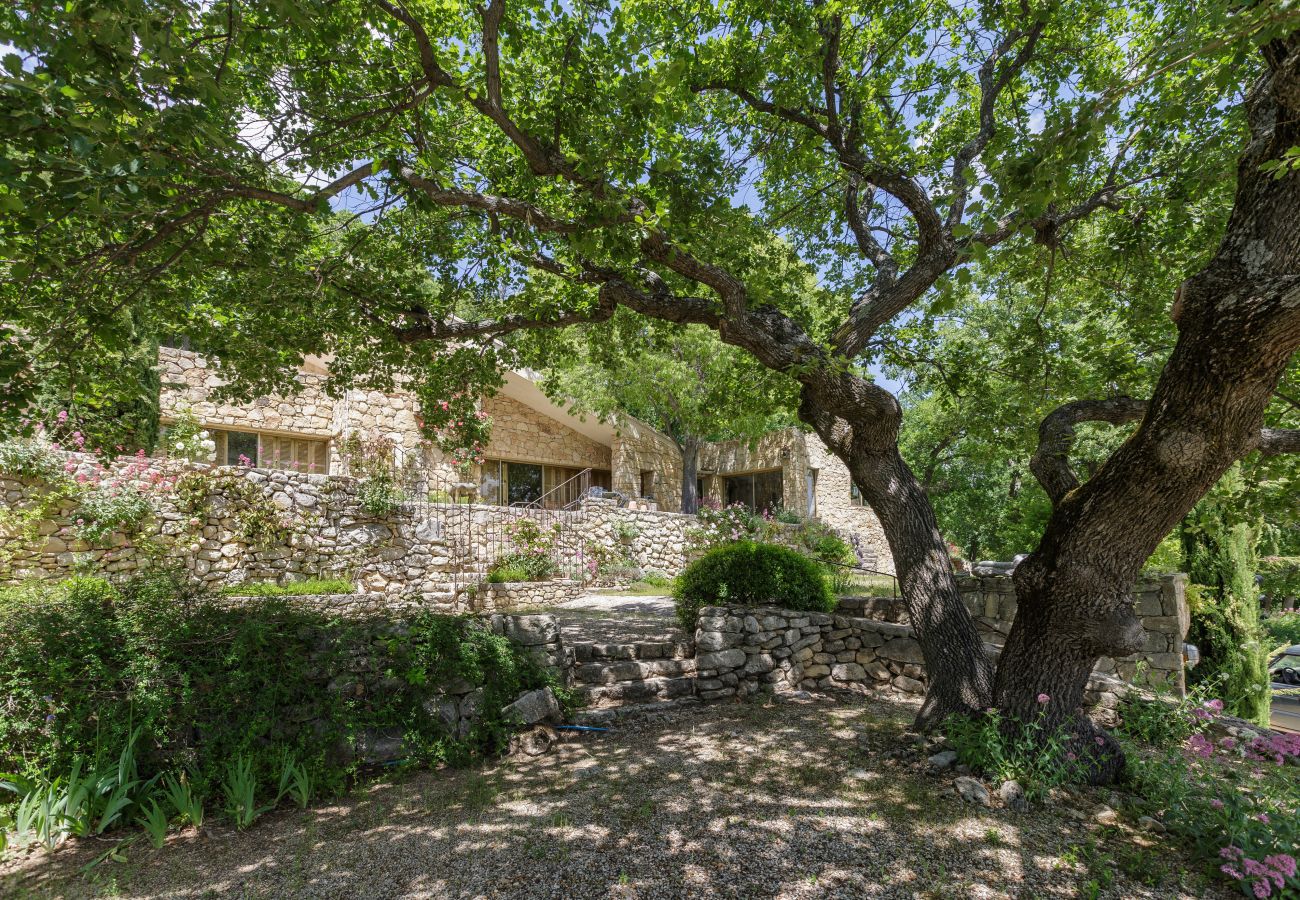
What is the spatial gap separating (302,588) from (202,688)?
483 cm

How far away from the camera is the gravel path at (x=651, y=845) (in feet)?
9.36

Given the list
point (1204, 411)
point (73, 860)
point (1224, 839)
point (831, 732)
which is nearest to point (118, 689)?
point (73, 860)

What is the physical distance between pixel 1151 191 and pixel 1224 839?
5.80 meters

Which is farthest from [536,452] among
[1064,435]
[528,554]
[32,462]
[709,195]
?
[1064,435]

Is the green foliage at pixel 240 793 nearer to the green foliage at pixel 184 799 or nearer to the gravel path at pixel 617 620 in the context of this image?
the green foliage at pixel 184 799

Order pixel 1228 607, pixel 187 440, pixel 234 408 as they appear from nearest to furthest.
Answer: pixel 1228 607
pixel 187 440
pixel 234 408

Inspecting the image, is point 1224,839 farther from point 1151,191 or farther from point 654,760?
point 1151,191

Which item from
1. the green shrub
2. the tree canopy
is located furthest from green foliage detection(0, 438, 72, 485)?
the green shrub

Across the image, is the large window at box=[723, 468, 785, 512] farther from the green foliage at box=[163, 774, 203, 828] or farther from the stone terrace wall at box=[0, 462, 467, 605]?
the green foliage at box=[163, 774, 203, 828]

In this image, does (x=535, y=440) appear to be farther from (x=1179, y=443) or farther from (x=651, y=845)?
(x=1179, y=443)

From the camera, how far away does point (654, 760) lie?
444 centimetres

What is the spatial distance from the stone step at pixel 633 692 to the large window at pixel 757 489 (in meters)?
12.3

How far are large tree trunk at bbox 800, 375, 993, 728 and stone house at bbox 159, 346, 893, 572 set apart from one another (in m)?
7.30

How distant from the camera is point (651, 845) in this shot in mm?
3213
